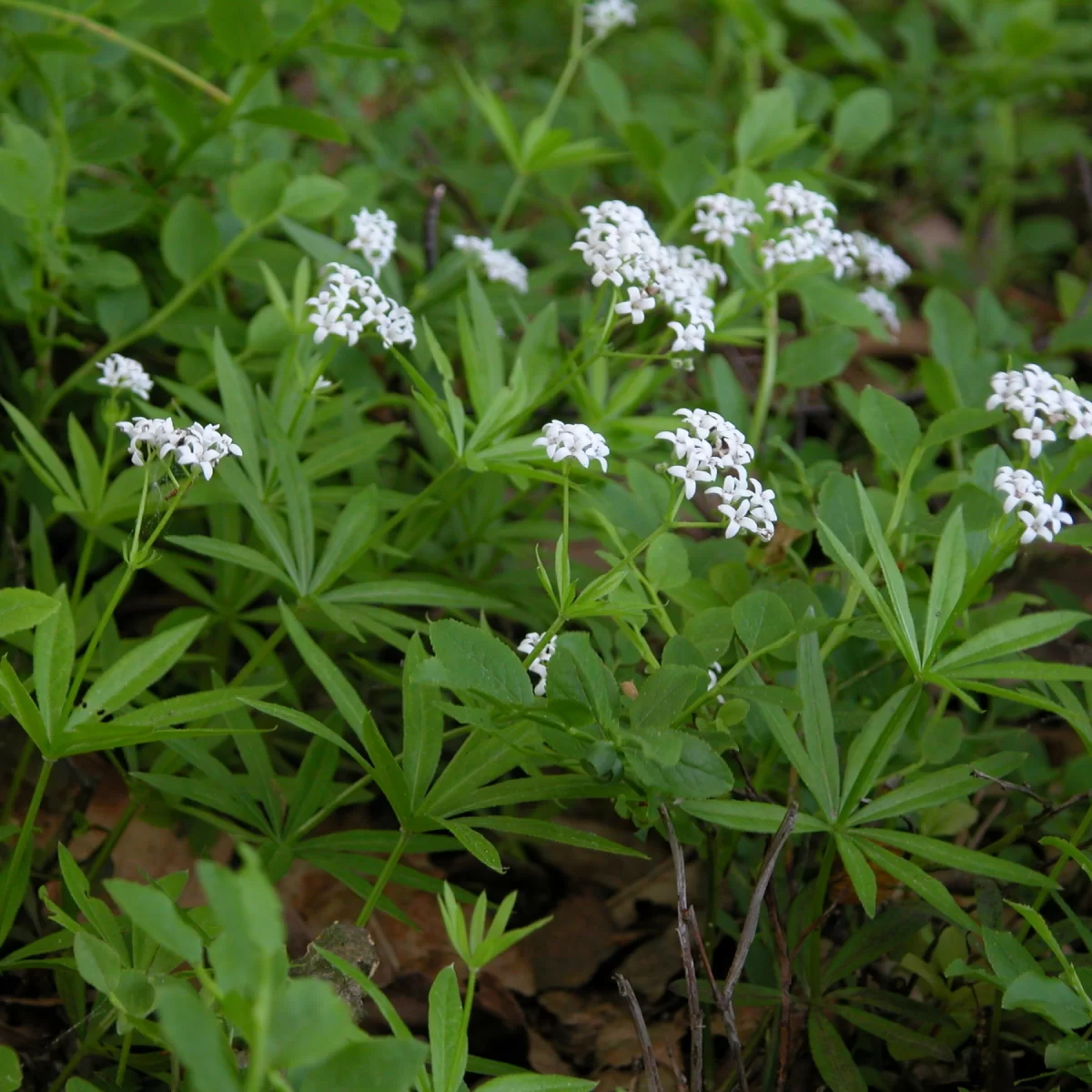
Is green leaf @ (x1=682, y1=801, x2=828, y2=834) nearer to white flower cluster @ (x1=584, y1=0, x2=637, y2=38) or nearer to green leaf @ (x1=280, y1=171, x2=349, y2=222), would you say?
green leaf @ (x1=280, y1=171, x2=349, y2=222)

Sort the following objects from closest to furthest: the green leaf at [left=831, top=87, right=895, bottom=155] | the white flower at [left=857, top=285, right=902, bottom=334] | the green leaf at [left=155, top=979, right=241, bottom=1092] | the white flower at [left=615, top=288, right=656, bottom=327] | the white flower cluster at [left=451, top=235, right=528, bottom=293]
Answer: the green leaf at [left=155, top=979, right=241, bottom=1092] → the white flower at [left=615, top=288, right=656, bottom=327] → the white flower cluster at [left=451, top=235, right=528, bottom=293] → the white flower at [left=857, top=285, right=902, bottom=334] → the green leaf at [left=831, top=87, right=895, bottom=155]

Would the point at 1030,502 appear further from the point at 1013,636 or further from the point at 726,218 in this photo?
the point at 726,218

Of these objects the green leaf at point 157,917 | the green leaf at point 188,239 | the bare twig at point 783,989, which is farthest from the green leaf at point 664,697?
the green leaf at point 188,239

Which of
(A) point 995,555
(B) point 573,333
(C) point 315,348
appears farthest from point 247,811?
(B) point 573,333

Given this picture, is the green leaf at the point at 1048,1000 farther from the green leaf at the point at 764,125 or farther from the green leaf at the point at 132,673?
the green leaf at the point at 764,125

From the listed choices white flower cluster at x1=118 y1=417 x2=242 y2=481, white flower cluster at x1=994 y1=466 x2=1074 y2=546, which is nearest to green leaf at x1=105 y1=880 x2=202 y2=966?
white flower cluster at x1=118 y1=417 x2=242 y2=481

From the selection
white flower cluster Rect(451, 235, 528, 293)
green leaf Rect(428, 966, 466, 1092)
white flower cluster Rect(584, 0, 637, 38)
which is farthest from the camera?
white flower cluster Rect(584, 0, 637, 38)

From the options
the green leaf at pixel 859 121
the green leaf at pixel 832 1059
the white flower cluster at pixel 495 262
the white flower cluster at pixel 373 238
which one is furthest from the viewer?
the green leaf at pixel 859 121
